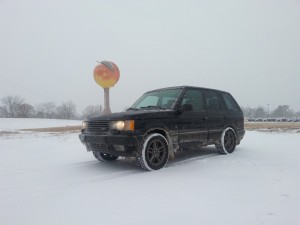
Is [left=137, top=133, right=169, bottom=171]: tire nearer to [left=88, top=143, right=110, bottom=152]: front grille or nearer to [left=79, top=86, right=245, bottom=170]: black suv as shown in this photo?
[left=79, top=86, right=245, bottom=170]: black suv

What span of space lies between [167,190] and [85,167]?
2.34 metres

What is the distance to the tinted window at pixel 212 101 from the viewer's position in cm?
605

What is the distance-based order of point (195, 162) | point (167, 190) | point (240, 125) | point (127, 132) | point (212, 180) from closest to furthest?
point (167, 190) → point (212, 180) → point (127, 132) → point (195, 162) → point (240, 125)

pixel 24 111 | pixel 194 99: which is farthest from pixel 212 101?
pixel 24 111

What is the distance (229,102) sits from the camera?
691 cm

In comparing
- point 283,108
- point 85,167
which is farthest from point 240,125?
point 283,108

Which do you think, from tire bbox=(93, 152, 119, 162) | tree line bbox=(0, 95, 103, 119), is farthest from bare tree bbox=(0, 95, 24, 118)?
tire bbox=(93, 152, 119, 162)

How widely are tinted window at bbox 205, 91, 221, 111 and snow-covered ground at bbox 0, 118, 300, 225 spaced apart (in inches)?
54.4

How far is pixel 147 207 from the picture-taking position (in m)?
2.79

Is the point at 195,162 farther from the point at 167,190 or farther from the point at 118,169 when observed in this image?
Answer: the point at 167,190

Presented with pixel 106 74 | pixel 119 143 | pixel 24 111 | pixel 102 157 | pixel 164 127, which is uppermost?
pixel 106 74

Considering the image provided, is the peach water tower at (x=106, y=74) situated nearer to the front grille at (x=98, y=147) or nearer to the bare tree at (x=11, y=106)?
the front grille at (x=98, y=147)

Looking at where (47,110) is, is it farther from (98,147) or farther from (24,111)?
(98,147)

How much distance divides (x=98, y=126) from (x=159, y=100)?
1.66 meters
